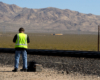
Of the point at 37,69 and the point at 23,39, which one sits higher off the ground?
the point at 23,39

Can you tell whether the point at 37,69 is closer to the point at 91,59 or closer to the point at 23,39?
the point at 23,39

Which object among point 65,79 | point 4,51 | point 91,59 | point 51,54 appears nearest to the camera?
point 65,79

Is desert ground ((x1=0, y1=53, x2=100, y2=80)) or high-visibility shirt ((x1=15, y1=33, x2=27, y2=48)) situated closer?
desert ground ((x1=0, y1=53, x2=100, y2=80))

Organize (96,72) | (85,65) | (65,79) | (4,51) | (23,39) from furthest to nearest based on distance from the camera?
(4,51)
(85,65)
(96,72)
(23,39)
(65,79)

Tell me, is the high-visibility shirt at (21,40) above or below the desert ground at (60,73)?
above

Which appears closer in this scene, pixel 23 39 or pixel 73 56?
pixel 23 39

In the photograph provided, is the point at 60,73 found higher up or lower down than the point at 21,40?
lower down

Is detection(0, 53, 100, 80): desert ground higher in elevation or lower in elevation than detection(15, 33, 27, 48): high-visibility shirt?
lower

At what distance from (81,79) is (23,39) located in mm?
2903

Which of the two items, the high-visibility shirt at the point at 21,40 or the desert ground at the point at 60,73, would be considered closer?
the desert ground at the point at 60,73

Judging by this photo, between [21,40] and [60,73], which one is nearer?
[21,40]

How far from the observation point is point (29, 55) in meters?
15.7

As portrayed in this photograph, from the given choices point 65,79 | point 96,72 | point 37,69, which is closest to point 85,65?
point 96,72

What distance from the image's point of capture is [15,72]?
9.45 metres
